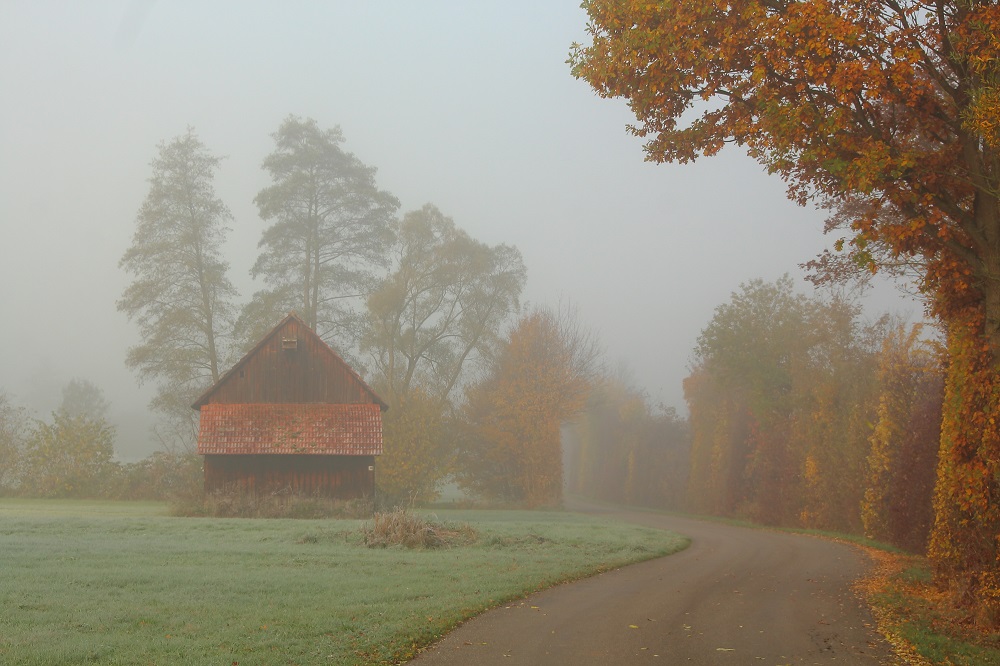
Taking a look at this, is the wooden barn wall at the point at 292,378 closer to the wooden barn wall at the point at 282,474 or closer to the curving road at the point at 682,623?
the wooden barn wall at the point at 282,474

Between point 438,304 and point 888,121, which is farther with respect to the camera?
point 438,304

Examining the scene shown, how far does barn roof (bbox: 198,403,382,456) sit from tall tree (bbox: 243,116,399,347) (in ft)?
34.4

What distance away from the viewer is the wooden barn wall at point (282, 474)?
36.7 meters

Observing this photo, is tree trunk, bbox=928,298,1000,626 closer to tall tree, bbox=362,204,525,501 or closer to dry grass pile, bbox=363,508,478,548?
dry grass pile, bbox=363,508,478,548

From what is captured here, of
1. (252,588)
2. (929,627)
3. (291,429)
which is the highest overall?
(291,429)

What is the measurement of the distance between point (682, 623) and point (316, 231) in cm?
4095

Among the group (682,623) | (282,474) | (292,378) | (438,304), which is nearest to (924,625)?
(682,623)

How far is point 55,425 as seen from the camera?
161ft

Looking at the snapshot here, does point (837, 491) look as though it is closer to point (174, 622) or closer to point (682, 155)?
point (682, 155)

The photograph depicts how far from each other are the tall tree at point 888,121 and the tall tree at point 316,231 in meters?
A: 37.2

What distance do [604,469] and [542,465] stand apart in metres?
20.3

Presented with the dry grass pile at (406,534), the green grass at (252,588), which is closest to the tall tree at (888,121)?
the green grass at (252,588)

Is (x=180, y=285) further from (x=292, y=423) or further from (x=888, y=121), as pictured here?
(x=888, y=121)

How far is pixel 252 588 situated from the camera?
44.6ft
